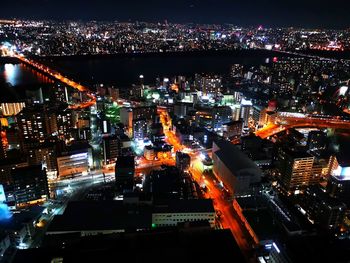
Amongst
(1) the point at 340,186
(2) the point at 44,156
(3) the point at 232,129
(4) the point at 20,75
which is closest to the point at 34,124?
(2) the point at 44,156

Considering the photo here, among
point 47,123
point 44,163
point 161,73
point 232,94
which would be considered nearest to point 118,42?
point 161,73

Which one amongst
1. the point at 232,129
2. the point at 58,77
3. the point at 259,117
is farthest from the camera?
the point at 58,77

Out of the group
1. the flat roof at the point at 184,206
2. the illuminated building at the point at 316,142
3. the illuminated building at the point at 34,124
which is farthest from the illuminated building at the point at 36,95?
the illuminated building at the point at 316,142

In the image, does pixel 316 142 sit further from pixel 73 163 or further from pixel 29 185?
pixel 29 185

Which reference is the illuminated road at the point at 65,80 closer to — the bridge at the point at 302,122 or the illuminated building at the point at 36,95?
the illuminated building at the point at 36,95

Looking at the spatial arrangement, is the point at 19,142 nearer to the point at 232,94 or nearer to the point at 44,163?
the point at 44,163

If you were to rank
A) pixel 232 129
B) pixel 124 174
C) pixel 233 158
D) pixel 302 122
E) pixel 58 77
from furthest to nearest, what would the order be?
pixel 58 77 < pixel 302 122 < pixel 232 129 < pixel 233 158 < pixel 124 174

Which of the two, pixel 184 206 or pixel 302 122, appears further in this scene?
pixel 302 122
